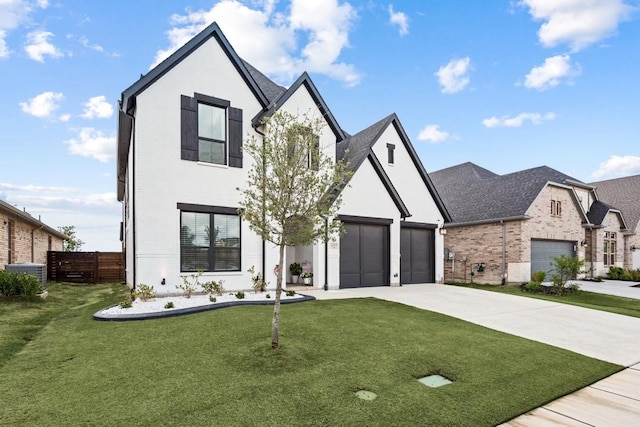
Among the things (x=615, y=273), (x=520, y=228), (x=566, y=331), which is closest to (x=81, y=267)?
(x=566, y=331)

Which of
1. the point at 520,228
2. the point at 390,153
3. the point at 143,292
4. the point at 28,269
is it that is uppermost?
the point at 390,153

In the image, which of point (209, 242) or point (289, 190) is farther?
point (209, 242)

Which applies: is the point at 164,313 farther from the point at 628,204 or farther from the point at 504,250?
the point at 628,204

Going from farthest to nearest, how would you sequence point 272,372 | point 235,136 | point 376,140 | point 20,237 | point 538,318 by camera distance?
1. point 376,140
2. point 20,237
3. point 235,136
4. point 538,318
5. point 272,372

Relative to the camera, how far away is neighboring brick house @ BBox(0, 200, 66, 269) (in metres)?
13.1

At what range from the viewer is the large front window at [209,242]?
426 inches

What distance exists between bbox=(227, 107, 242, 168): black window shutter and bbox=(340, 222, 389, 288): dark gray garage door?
517 centimetres

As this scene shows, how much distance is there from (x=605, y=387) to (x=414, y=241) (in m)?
11.6

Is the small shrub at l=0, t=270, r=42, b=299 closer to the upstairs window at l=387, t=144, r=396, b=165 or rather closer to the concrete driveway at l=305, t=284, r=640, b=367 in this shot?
the concrete driveway at l=305, t=284, r=640, b=367

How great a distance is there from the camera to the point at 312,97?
13.4 meters

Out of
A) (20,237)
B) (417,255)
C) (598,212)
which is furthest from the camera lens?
(598,212)

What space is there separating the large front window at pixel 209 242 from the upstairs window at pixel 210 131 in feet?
6.50

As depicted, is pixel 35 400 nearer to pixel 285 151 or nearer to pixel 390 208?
pixel 285 151

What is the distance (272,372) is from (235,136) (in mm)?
9026
